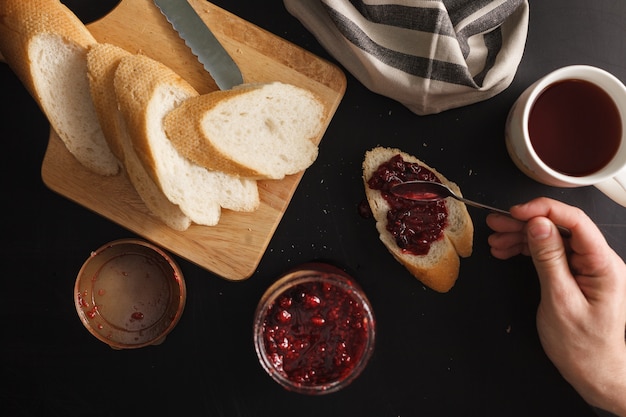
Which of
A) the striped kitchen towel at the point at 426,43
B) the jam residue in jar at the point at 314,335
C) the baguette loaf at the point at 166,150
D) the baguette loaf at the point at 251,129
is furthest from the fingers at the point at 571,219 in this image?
the baguette loaf at the point at 166,150

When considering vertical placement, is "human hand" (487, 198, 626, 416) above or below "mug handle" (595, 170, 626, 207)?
below

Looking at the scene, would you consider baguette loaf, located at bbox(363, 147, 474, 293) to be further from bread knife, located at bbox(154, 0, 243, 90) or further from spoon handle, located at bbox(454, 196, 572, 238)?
bread knife, located at bbox(154, 0, 243, 90)

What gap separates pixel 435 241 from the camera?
171 centimetres

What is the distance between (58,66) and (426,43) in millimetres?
1027

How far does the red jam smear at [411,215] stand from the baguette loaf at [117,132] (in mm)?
589

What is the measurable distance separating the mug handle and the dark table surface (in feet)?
0.68

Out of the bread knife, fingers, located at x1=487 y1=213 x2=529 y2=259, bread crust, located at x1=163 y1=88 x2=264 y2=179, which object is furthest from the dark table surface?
bread crust, located at x1=163 y1=88 x2=264 y2=179

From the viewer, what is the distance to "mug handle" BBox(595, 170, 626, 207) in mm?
1521

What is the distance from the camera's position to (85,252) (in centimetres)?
183

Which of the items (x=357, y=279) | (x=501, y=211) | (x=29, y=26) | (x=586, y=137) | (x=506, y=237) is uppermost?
(x=29, y=26)

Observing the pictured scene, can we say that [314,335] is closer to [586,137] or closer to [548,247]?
[548,247]

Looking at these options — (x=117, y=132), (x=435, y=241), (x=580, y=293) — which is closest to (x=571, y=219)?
(x=580, y=293)

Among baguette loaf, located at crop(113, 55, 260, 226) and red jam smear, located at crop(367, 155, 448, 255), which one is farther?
red jam smear, located at crop(367, 155, 448, 255)

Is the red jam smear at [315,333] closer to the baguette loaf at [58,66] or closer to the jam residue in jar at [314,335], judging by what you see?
the jam residue in jar at [314,335]
